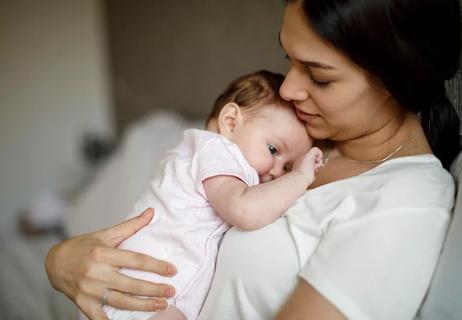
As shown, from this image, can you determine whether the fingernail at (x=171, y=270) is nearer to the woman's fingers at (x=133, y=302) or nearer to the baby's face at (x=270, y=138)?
the woman's fingers at (x=133, y=302)

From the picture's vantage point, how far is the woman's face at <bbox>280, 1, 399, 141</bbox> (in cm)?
98

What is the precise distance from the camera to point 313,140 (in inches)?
49.9

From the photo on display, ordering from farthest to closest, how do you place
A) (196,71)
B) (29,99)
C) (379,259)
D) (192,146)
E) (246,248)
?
(29,99), (196,71), (192,146), (246,248), (379,259)

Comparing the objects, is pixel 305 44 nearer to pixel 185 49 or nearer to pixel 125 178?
pixel 125 178

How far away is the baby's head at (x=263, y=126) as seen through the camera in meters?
1.16

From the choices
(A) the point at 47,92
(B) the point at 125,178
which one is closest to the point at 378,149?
(B) the point at 125,178

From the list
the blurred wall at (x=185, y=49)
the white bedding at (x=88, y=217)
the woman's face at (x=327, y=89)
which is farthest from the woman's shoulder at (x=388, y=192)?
the blurred wall at (x=185, y=49)

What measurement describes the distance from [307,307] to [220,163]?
1.16 feet

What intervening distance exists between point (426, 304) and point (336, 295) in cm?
18

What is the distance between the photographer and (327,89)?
3.37ft

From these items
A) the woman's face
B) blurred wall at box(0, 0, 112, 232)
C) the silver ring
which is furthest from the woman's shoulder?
blurred wall at box(0, 0, 112, 232)

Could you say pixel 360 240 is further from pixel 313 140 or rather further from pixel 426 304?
pixel 313 140

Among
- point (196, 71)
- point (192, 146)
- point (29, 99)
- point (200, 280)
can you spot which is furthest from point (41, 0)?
point (200, 280)

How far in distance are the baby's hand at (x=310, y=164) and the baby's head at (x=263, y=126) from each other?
0.08 m
